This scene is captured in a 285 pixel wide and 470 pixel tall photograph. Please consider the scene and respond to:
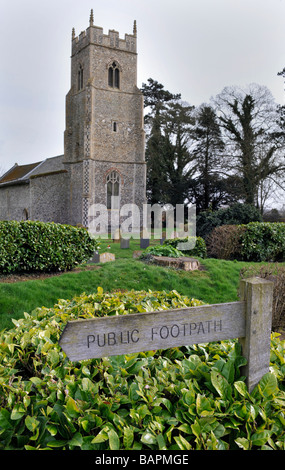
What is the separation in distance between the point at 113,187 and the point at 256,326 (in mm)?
24427

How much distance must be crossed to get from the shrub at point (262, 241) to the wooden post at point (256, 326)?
993 centimetres

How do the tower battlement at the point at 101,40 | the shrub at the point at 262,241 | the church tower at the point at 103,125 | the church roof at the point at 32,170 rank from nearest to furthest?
the shrub at the point at 262,241 → the tower battlement at the point at 101,40 → the church tower at the point at 103,125 → the church roof at the point at 32,170

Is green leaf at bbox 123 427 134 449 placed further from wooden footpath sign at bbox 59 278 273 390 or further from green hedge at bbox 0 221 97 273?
green hedge at bbox 0 221 97 273

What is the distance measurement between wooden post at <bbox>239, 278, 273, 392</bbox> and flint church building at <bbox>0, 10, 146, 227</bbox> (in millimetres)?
23193

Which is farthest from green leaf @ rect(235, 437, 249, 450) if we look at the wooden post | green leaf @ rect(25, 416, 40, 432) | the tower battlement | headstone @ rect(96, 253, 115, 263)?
the tower battlement

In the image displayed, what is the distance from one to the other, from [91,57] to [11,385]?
87.4 feet

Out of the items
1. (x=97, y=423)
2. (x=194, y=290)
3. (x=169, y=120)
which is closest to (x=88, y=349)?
(x=97, y=423)

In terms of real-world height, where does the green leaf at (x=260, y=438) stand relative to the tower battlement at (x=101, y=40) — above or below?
below

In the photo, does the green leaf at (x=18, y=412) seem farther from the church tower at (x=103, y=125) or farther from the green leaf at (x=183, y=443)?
the church tower at (x=103, y=125)

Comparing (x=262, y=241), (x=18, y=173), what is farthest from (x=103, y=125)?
(x=262, y=241)

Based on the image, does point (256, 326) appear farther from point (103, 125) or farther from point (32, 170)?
point (32, 170)

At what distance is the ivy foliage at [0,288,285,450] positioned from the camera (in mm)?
1828

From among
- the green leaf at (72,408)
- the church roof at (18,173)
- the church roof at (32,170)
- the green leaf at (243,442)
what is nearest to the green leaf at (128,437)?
the green leaf at (72,408)

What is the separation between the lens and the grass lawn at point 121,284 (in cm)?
620
